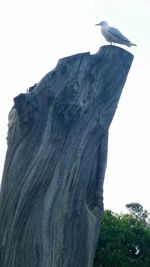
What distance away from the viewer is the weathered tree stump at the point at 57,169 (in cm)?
587

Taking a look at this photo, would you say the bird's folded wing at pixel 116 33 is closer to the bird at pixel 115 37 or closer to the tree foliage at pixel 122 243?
the bird at pixel 115 37

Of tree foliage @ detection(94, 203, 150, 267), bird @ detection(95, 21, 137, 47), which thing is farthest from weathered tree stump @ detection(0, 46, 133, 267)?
tree foliage @ detection(94, 203, 150, 267)

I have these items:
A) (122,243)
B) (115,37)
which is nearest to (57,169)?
(115,37)

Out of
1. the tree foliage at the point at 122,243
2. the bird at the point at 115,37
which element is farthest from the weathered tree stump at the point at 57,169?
the tree foliage at the point at 122,243

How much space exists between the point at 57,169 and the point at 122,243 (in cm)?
2233

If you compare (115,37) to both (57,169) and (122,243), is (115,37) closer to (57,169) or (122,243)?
(57,169)

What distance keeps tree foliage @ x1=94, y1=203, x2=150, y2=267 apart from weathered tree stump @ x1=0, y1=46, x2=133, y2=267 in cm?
2022

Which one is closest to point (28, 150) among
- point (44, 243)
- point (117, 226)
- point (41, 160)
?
point (41, 160)

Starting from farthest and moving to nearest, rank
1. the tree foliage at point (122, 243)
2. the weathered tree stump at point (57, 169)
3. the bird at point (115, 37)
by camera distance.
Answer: the tree foliage at point (122, 243) < the bird at point (115, 37) < the weathered tree stump at point (57, 169)

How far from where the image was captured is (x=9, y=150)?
20.7 feet

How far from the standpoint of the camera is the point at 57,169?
607 centimetres

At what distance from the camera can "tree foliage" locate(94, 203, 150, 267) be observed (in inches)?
1030

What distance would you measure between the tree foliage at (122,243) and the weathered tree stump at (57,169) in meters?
20.2

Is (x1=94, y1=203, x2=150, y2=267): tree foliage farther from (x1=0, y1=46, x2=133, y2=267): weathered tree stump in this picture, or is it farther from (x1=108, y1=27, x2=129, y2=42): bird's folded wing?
(x1=0, y1=46, x2=133, y2=267): weathered tree stump
